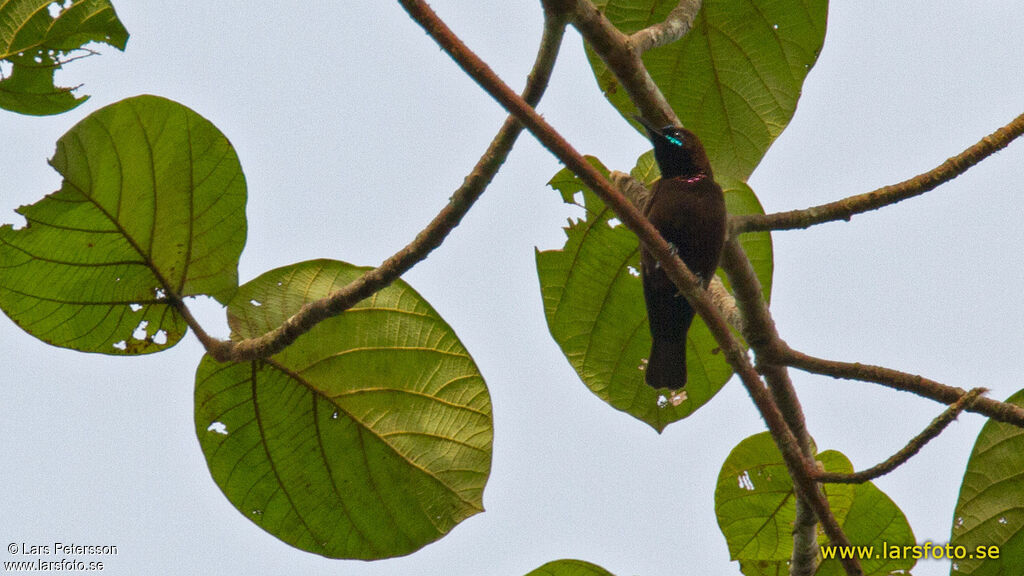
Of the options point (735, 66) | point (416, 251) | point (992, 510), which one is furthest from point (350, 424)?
point (992, 510)

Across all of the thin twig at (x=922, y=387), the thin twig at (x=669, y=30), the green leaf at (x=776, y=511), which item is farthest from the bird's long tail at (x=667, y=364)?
the thin twig at (x=669, y=30)

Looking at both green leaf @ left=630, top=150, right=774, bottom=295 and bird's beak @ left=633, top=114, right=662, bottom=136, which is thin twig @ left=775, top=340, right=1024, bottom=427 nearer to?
green leaf @ left=630, top=150, right=774, bottom=295

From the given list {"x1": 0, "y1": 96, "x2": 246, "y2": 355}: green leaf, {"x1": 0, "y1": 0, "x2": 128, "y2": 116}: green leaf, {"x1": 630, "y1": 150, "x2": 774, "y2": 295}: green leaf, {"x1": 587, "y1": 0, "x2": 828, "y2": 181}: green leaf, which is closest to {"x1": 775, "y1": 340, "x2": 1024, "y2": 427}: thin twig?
{"x1": 630, "y1": 150, "x2": 774, "y2": 295}: green leaf

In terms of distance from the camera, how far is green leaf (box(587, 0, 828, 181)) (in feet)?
9.32

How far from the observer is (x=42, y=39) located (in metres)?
2.29

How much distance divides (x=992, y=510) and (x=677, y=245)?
1.26 metres

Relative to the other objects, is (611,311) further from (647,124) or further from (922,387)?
(922,387)

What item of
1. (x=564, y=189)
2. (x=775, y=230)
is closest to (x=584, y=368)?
(x=564, y=189)

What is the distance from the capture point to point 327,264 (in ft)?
8.45

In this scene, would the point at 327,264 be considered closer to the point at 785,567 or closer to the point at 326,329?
the point at 326,329

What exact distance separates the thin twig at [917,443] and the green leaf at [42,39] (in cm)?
207

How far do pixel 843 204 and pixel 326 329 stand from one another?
1483mm

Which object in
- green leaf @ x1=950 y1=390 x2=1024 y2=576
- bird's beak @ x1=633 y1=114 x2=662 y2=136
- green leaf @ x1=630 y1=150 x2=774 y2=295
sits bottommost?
green leaf @ x1=950 y1=390 x2=1024 y2=576

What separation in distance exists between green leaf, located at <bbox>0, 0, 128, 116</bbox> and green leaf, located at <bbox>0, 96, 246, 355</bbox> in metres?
0.18
